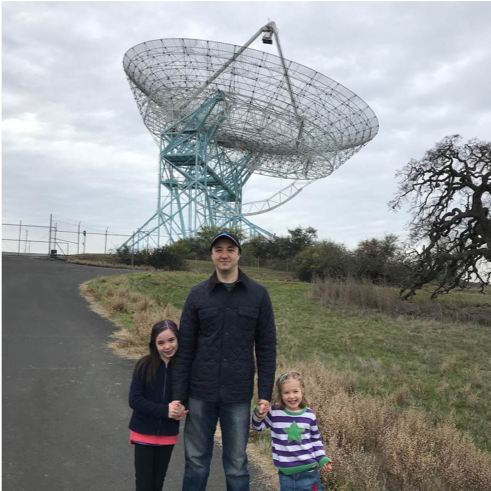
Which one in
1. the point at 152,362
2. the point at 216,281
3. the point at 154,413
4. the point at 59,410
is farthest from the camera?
the point at 59,410

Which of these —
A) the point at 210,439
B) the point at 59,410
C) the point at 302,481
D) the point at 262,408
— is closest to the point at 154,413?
the point at 210,439

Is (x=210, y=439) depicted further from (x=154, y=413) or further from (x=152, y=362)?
(x=152, y=362)

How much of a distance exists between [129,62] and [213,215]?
16469mm

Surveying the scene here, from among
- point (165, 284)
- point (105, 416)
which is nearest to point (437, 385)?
point (105, 416)

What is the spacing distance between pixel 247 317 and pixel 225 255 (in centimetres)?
49

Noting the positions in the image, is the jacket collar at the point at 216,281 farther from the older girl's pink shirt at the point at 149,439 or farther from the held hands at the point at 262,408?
the older girl's pink shirt at the point at 149,439

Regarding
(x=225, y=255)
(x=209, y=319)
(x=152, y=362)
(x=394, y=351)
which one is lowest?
(x=394, y=351)

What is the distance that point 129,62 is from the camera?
30.5 metres

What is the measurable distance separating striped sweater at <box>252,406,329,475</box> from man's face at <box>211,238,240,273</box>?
44.9 inches

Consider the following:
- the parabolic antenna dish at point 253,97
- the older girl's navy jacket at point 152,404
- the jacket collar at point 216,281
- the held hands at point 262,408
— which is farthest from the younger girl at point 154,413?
the parabolic antenna dish at point 253,97

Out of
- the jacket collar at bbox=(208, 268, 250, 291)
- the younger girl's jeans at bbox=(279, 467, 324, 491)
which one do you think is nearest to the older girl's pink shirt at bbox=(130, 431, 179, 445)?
the younger girl's jeans at bbox=(279, 467, 324, 491)

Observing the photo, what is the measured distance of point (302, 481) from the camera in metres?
3.58

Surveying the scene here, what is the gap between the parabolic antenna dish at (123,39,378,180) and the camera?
28562 millimetres

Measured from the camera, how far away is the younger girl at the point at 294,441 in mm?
3580
